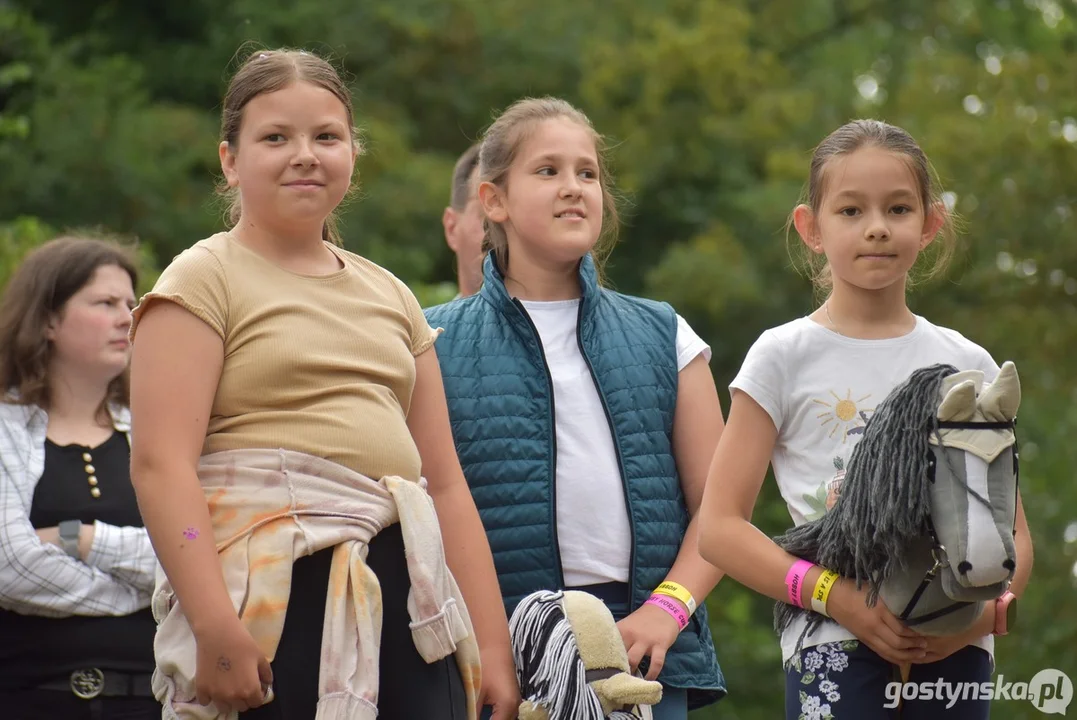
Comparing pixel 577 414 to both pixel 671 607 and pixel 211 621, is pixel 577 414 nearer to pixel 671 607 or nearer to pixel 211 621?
pixel 671 607

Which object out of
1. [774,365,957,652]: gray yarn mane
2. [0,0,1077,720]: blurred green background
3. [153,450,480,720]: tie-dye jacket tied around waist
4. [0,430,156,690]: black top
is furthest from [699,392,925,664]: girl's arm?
[0,0,1077,720]: blurred green background

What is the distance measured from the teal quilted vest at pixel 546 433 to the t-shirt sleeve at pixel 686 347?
0.02 m

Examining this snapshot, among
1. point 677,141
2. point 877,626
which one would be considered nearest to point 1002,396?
point 877,626

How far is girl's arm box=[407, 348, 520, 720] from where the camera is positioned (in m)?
3.31

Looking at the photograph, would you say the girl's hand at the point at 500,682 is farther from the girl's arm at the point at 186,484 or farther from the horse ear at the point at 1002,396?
the horse ear at the point at 1002,396

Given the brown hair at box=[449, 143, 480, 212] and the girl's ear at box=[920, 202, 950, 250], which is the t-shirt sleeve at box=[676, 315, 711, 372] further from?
the brown hair at box=[449, 143, 480, 212]

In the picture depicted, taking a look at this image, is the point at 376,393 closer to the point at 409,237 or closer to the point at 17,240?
the point at 17,240

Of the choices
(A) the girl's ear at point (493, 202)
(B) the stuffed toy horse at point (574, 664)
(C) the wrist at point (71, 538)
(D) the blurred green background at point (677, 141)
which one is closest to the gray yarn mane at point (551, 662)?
(B) the stuffed toy horse at point (574, 664)

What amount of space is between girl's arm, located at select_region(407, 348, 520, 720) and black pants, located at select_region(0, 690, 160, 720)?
1.46 metres

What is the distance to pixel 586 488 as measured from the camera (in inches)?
147

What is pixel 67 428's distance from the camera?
183 inches

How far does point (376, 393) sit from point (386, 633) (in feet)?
1.56

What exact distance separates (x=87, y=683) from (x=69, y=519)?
475 mm

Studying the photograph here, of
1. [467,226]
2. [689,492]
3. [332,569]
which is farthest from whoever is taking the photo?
[467,226]
